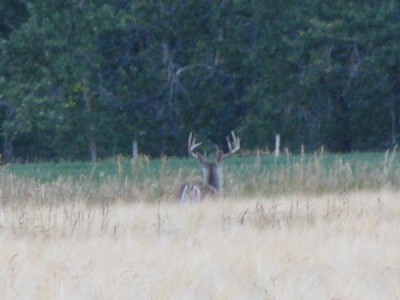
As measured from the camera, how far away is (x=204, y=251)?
1017cm

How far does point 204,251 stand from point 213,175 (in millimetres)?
7608

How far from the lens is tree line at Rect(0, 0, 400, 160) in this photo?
3466cm

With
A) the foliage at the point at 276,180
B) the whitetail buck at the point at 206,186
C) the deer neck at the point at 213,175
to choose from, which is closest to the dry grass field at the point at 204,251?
the whitetail buck at the point at 206,186

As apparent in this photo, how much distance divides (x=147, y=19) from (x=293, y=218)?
24394 mm

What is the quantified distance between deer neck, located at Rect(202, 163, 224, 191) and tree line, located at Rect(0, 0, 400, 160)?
16466mm

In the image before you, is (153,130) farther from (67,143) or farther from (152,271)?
(152,271)

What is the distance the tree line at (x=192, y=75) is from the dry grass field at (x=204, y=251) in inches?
799

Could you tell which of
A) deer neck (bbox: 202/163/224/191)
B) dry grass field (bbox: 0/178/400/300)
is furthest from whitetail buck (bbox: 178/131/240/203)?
dry grass field (bbox: 0/178/400/300)

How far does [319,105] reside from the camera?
36.7m

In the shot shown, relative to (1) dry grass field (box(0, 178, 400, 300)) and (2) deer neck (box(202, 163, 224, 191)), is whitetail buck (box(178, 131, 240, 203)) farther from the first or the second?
(1) dry grass field (box(0, 178, 400, 300))

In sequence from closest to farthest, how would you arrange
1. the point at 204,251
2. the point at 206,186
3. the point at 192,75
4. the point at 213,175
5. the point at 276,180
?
the point at 204,251
the point at 206,186
the point at 213,175
the point at 276,180
the point at 192,75

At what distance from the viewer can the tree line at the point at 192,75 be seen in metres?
34.7

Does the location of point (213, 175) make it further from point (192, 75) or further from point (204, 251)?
point (192, 75)

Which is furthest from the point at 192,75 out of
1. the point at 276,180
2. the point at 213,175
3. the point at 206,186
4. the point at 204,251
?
the point at 204,251
